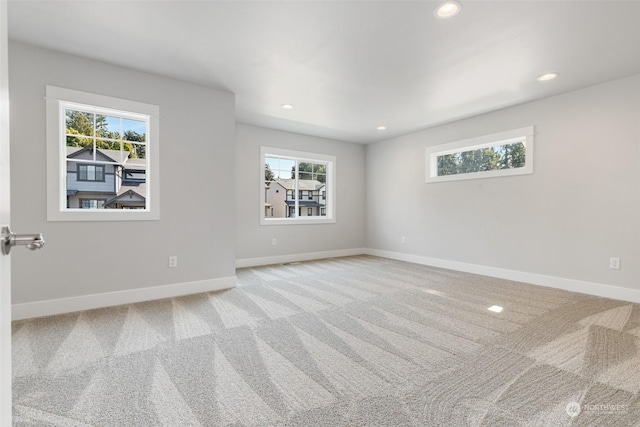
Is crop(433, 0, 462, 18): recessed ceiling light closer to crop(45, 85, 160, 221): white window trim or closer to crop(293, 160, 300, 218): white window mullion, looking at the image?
crop(45, 85, 160, 221): white window trim

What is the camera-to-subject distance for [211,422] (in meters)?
1.46

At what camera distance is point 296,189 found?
6051 millimetres

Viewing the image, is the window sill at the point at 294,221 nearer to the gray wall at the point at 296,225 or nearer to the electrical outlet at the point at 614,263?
the gray wall at the point at 296,225

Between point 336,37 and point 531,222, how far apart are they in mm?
3598

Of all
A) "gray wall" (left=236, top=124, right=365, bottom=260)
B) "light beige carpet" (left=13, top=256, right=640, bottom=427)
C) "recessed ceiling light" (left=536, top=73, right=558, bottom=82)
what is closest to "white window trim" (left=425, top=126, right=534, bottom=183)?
"recessed ceiling light" (left=536, top=73, right=558, bottom=82)

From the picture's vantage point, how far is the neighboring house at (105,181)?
3.10 meters

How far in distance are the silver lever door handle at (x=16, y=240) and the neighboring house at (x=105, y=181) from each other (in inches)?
114

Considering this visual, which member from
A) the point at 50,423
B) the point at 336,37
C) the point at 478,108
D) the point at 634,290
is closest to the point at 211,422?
the point at 50,423

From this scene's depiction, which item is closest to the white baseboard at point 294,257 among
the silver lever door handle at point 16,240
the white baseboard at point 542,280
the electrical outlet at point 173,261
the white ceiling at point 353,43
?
the white baseboard at point 542,280

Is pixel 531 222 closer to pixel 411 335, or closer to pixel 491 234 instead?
pixel 491 234

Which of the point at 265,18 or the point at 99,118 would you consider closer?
the point at 265,18

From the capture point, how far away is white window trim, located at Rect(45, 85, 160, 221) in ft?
9.38

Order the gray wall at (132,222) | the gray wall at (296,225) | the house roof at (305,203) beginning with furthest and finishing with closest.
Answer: the house roof at (305,203), the gray wall at (296,225), the gray wall at (132,222)

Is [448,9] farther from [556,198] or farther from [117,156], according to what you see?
[117,156]
